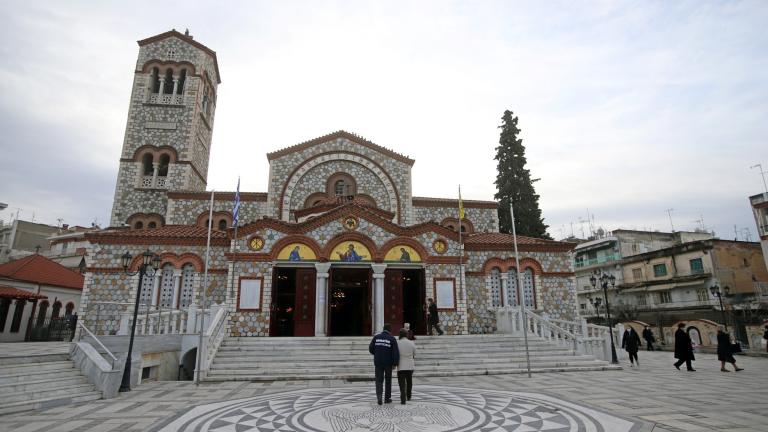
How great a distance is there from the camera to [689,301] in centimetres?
3862

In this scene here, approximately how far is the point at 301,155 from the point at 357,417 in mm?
19906

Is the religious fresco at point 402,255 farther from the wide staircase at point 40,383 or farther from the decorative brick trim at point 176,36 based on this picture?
the decorative brick trim at point 176,36

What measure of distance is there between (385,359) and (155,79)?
2906cm

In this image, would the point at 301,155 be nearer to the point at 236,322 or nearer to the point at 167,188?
the point at 167,188

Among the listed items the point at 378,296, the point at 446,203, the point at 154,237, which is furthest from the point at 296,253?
the point at 446,203

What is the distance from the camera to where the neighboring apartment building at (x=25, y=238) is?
5309 cm

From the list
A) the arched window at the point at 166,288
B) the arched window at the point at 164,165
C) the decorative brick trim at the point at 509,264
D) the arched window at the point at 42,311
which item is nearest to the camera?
the arched window at the point at 166,288

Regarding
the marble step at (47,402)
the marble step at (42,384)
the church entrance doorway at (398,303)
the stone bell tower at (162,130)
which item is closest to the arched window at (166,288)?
the stone bell tower at (162,130)

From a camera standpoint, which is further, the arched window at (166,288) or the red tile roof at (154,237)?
the red tile roof at (154,237)

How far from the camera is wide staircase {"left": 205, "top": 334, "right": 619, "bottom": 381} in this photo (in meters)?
13.8

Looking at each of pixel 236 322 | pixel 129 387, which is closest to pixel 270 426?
pixel 129 387

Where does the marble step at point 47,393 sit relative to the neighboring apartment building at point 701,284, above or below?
below

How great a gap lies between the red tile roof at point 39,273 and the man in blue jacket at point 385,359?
28420mm

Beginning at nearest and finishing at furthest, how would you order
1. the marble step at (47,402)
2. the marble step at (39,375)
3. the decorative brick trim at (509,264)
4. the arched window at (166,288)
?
the marble step at (47,402)
the marble step at (39,375)
the arched window at (166,288)
the decorative brick trim at (509,264)
